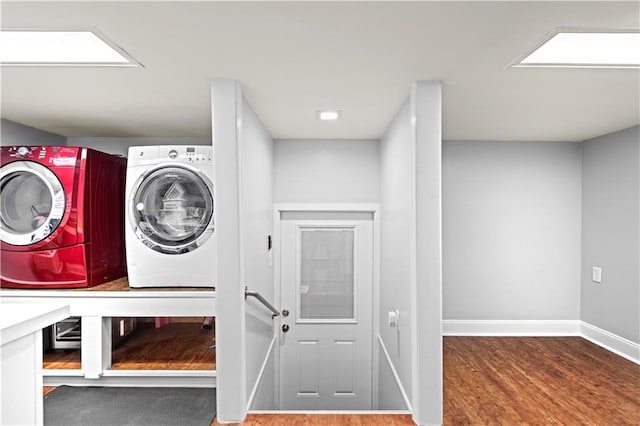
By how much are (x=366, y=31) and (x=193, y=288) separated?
1976 millimetres

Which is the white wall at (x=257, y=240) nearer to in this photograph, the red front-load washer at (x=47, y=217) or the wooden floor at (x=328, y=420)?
the wooden floor at (x=328, y=420)

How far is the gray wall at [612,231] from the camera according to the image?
337 centimetres

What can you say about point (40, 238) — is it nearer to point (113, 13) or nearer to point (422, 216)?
point (113, 13)

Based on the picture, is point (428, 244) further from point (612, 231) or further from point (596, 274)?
point (596, 274)

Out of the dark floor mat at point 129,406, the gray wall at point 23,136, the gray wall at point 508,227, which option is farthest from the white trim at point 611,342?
the gray wall at point 23,136

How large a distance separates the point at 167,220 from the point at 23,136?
161 cm

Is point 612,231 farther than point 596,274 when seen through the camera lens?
No

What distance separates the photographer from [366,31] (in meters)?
1.61

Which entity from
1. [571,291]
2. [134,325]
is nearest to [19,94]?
[134,325]

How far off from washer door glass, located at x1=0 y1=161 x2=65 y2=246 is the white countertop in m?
1.76

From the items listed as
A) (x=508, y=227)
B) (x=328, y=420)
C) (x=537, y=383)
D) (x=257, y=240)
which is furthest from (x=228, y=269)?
(x=508, y=227)

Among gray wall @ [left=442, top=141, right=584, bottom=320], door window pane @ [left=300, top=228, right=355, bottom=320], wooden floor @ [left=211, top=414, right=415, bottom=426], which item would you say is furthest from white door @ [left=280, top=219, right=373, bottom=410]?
wooden floor @ [left=211, top=414, right=415, bottom=426]

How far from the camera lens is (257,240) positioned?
9.72 feet

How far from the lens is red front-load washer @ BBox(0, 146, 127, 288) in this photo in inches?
107
